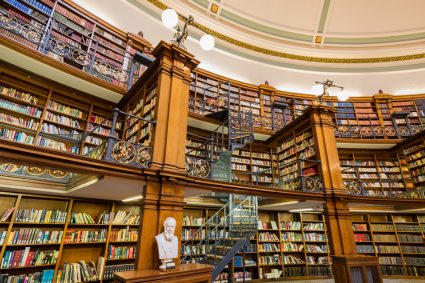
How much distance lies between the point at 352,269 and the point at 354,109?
5.85 meters

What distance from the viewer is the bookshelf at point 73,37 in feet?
13.2

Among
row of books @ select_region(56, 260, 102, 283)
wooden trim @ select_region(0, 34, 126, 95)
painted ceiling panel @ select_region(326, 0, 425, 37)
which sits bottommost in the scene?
row of books @ select_region(56, 260, 102, 283)

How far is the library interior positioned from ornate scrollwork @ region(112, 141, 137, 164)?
0.02 metres

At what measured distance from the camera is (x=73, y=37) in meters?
4.89

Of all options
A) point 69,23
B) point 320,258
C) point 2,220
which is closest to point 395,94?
point 320,258

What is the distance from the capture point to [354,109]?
8.06m

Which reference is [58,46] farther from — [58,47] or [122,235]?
[122,235]

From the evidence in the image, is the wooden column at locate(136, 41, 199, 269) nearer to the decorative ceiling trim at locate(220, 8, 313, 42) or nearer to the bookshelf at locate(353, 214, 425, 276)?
the decorative ceiling trim at locate(220, 8, 313, 42)

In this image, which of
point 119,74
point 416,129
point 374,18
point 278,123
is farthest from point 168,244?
point 374,18

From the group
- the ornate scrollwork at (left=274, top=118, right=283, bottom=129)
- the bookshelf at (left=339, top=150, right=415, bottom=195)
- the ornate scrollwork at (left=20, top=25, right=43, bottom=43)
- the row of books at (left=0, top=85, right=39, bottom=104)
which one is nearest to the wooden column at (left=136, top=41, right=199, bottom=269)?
the ornate scrollwork at (left=20, top=25, right=43, bottom=43)

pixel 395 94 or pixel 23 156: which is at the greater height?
pixel 395 94

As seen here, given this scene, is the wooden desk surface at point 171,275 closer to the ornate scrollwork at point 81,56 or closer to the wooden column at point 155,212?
the wooden column at point 155,212

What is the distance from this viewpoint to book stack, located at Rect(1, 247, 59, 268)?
3.25m

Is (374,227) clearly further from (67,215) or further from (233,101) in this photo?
(67,215)
